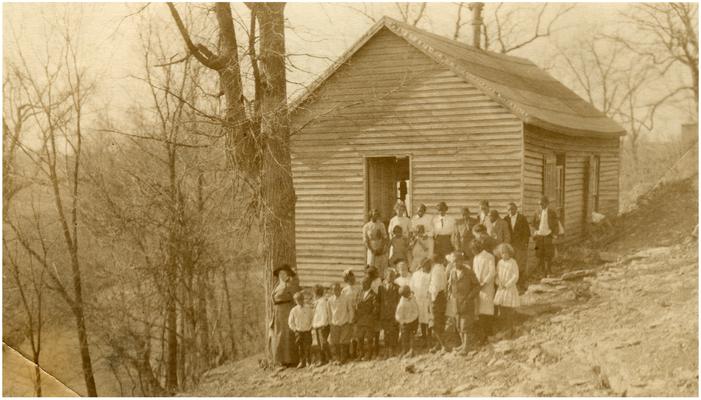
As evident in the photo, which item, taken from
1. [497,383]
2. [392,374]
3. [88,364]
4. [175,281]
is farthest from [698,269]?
[88,364]

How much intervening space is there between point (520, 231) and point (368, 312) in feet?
11.0

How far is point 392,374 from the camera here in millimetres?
8281

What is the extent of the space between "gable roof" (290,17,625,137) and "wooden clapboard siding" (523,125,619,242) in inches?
14.5

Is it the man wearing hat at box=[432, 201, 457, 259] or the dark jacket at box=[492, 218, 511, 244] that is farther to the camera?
the man wearing hat at box=[432, 201, 457, 259]

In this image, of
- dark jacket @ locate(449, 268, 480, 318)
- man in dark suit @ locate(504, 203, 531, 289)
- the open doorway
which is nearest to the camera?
dark jacket @ locate(449, 268, 480, 318)

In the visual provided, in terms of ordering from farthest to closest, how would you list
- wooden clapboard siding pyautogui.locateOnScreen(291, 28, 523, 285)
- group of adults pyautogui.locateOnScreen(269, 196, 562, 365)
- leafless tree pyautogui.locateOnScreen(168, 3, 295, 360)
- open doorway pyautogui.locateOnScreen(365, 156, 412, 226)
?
open doorway pyautogui.locateOnScreen(365, 156, 412, 226) → wooden clapboard siding pyautogui.locateOnScreen(291, 28, 523, 285) → group of adults pyautogui.locateOnScreen(269, 196, 562, 365) → leafless tree pyautogui.locateOnScreen(168, 3, 295, 360)

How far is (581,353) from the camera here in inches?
299

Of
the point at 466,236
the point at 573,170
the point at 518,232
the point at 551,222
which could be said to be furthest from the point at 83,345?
the point at 573,170

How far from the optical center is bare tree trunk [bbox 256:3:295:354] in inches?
369

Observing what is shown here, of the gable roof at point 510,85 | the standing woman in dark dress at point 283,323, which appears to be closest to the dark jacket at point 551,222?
the gable roof at point 510,85

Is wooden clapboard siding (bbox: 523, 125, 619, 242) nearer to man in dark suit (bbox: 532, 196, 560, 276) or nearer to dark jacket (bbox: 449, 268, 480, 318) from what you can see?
man in dark suit (bbox: 532, 196, 560, 276)

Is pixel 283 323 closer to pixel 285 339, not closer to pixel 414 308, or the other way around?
pixel 285 339

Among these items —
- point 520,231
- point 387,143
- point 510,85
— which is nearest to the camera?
point 520,231

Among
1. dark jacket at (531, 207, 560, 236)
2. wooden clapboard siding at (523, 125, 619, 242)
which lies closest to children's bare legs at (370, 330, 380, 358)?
dark jacket at (531, 207, 560, 236)
